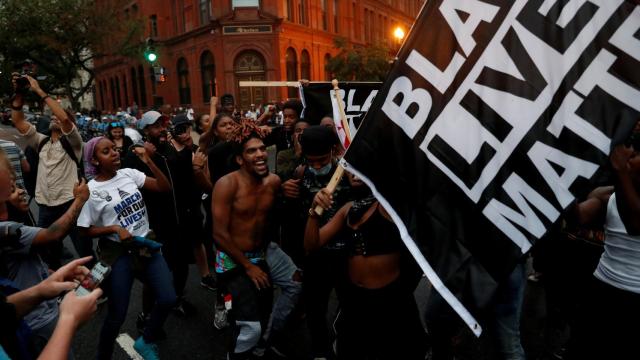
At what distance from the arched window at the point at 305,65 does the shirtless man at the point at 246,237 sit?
95.2ft

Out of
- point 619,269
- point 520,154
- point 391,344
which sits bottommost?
point 391,344

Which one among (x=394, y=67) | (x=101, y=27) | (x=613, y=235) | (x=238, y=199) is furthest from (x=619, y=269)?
(x=101, y=27)

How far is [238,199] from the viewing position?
362 centimetres

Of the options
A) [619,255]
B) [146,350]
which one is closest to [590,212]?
[619,255]

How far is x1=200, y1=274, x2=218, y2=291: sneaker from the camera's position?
17.8 ft

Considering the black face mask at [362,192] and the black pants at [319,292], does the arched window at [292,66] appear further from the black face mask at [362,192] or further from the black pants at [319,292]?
the black face mask at [362,192]

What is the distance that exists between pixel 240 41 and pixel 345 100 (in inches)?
987

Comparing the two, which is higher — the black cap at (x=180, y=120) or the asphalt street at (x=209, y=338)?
the black cap at (x=180, y=120)

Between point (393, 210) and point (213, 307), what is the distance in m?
3.47

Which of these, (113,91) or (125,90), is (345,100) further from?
(113,91)

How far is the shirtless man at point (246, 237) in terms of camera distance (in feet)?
11.1

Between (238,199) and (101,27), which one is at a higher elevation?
(101,27)

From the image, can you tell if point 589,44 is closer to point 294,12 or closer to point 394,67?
point 394,67

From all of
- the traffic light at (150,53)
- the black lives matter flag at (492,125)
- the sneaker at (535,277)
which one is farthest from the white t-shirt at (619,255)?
the traffic light at (150,53)
